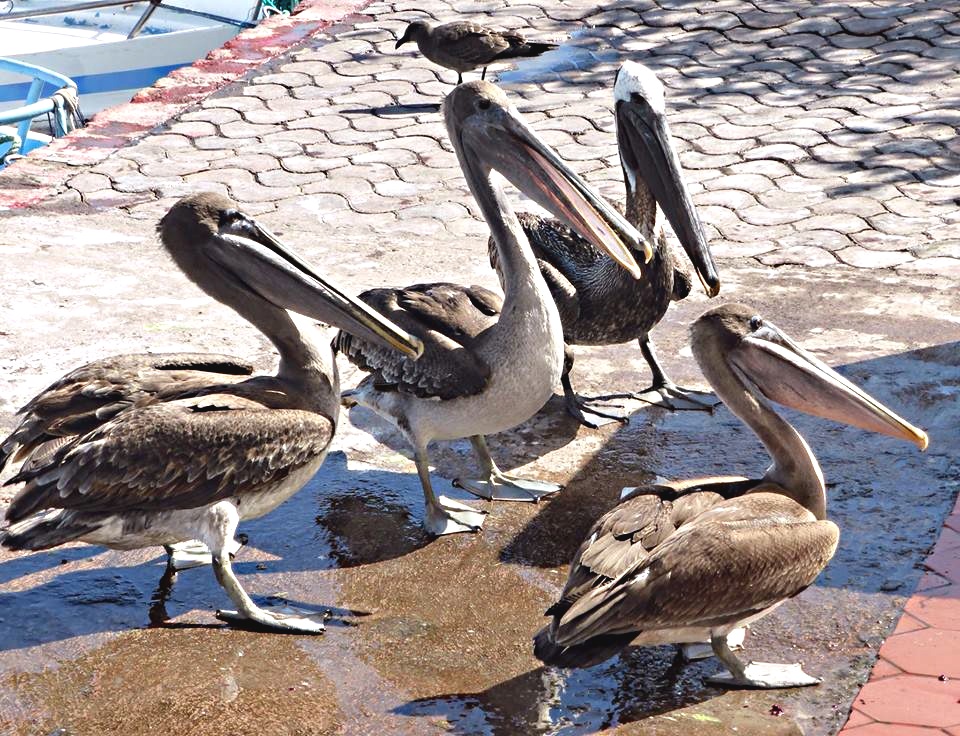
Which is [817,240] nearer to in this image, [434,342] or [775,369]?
[434,342]

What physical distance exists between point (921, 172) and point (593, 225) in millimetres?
4425

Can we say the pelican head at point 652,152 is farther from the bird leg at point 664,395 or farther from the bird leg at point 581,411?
the bird leg at point 581,411

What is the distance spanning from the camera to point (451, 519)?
5.18m

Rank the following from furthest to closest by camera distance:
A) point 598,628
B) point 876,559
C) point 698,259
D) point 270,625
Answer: point 698,259 → point 876,559 → point 270,625 → point 598,628

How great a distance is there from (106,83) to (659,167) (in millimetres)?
11802

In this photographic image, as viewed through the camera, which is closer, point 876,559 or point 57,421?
point 57,421

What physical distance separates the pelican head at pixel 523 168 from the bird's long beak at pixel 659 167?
1.99ft

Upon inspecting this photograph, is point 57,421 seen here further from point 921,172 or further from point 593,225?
point 921,172

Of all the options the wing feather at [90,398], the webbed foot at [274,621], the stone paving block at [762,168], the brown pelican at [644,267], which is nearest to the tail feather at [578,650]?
the webbed foot at [274,621]

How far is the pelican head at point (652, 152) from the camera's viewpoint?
5.89m

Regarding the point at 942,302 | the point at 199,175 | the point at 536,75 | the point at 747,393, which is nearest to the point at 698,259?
the point at 747,393

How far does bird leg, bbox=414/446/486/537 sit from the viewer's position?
514cm

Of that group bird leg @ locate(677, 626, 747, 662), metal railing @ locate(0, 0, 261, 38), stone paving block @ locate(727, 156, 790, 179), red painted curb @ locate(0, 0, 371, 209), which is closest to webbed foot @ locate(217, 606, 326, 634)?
bird leg @ locate(677, 626, 747, 662)

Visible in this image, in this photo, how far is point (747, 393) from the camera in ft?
14.7
